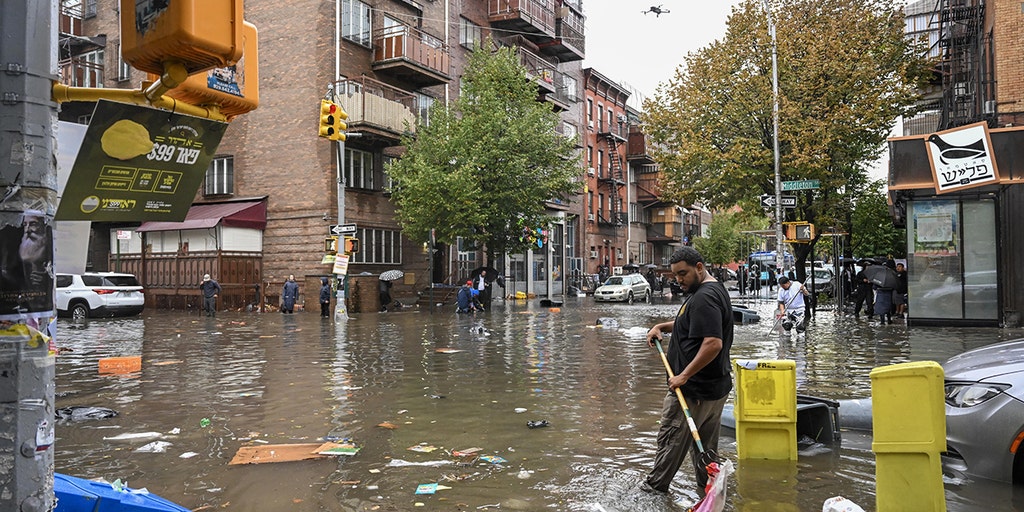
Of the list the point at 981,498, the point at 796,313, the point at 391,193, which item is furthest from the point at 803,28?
the point at 981,498

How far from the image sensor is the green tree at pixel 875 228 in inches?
1277

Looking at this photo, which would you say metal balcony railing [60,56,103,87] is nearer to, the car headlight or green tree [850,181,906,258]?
green tree [850,181,906,258]

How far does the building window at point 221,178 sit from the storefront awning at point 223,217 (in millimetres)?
750

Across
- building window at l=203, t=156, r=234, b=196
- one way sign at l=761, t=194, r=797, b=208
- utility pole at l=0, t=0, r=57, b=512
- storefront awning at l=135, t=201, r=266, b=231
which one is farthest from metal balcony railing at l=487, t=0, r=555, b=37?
utility pole at l=0, t=0, r=57, b=512

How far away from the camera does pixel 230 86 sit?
365cm

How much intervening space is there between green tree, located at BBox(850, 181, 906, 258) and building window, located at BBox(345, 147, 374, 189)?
65.4 feet

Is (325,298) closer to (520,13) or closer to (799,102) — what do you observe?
(799,102)

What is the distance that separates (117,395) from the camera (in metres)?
9.58

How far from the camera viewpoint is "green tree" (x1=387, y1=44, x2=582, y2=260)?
28625mm

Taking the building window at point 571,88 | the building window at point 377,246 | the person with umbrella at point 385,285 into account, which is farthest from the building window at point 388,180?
the building window at point 571,88

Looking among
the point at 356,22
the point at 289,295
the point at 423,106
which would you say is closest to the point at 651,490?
the point at 289,295

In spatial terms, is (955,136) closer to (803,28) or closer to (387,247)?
(803,28)

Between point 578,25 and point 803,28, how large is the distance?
1984 cm

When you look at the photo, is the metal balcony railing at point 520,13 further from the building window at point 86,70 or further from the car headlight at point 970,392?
the car headlight at point 970,392
